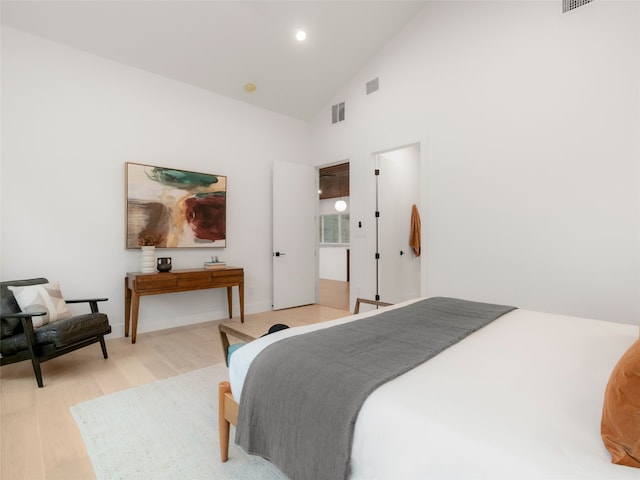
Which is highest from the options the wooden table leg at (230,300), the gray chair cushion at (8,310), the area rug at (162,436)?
the gray chair cushion at (8,310)

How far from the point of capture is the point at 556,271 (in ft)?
9.71

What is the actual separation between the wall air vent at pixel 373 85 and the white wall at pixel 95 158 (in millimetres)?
1905

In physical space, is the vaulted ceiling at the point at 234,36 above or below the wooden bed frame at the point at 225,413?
above

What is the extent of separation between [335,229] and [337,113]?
4.86 m

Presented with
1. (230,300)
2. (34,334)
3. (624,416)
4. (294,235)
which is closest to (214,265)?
(230,300)

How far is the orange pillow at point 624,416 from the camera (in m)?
0.71

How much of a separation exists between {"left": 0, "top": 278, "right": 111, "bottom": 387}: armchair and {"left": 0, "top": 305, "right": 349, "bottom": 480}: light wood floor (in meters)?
0.23

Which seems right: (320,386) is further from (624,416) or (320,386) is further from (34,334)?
(34,334)

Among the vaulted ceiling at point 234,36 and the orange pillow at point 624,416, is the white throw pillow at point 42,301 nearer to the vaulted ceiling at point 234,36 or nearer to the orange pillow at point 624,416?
the vaulted ceiling at point 234,36

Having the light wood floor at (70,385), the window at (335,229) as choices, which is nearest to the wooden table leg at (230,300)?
the light wood floor at (70,385)

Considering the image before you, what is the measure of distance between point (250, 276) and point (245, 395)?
3.63m

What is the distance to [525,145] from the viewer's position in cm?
314

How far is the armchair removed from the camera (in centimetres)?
238

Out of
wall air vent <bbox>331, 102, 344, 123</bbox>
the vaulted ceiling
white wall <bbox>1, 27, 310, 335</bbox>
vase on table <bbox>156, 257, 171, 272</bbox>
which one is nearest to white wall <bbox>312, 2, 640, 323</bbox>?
the vaulted ceiling
